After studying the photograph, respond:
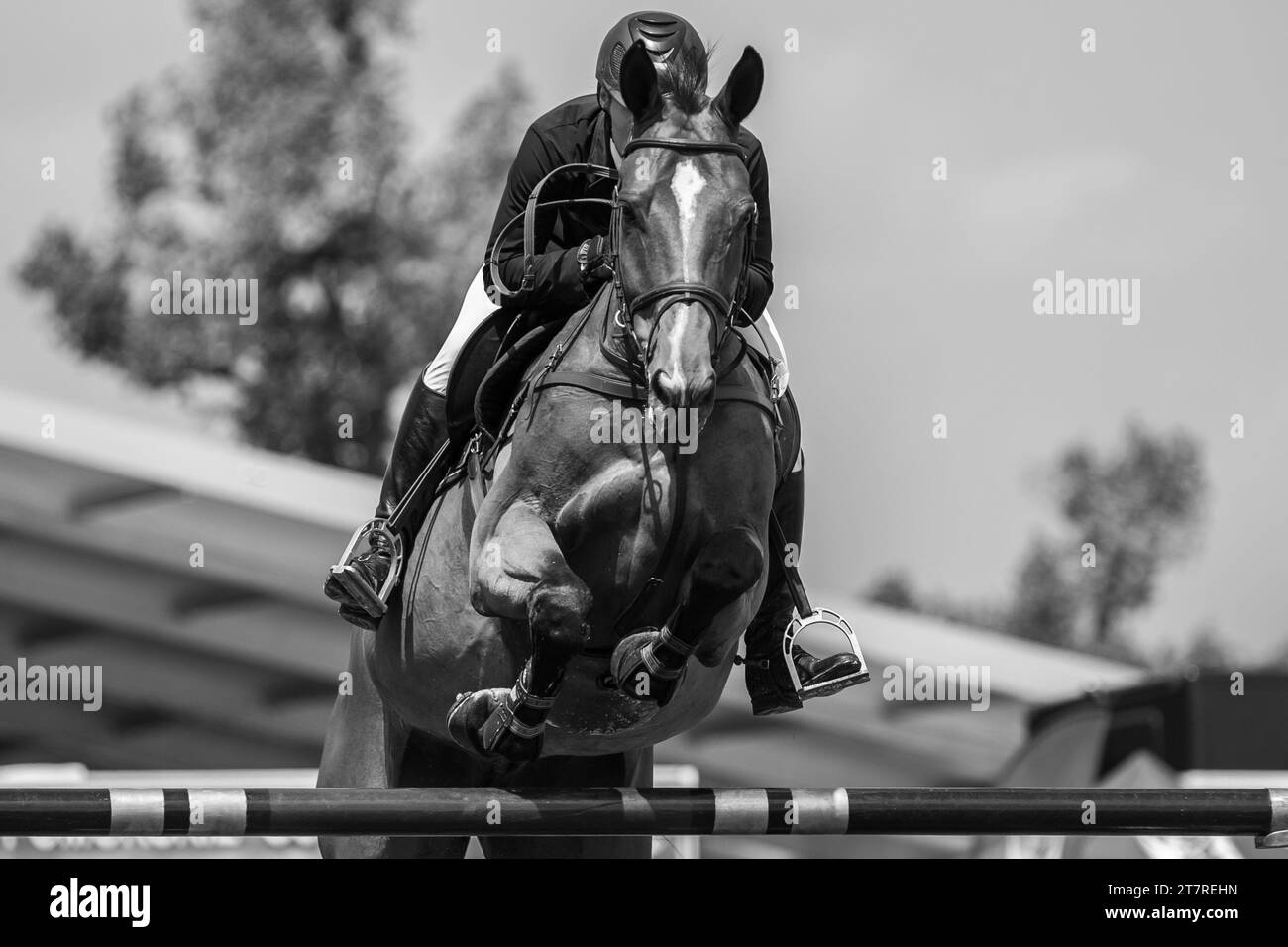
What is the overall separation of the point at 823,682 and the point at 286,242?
97.1 feet

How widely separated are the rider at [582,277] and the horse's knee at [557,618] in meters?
1.16

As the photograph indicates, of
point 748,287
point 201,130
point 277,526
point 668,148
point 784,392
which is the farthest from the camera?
point 201,130

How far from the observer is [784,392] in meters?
6.55

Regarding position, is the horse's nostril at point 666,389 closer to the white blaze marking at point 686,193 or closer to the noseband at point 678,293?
the noseband at point 678,293

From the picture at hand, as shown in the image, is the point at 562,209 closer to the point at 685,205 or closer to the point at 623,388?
the point at 623,388

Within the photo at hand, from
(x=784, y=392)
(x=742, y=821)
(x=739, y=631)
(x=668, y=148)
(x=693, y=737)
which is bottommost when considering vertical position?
(x=693, y=737)

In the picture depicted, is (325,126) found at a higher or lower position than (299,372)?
higher

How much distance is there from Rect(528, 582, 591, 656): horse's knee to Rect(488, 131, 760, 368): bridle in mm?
752

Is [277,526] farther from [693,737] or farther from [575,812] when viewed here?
[575,812]

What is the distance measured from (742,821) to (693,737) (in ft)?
41.3

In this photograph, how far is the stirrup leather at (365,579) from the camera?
6605mm

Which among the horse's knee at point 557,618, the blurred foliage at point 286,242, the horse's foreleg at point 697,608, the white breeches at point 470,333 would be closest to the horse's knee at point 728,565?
the horse's foreleg at point 697,608

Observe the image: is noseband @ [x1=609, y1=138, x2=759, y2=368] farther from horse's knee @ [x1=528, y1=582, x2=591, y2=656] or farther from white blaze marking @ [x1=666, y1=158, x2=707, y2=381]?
horse's knee @ [x1=528, y1=582, x2=591, y2=656]
